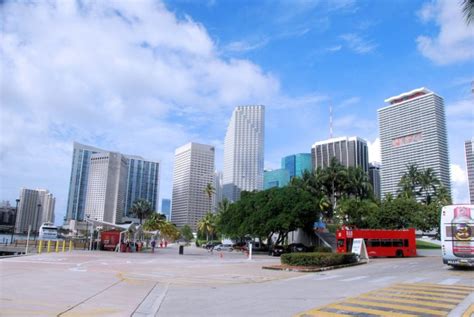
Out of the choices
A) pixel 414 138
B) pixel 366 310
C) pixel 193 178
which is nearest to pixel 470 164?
pixel 366 310

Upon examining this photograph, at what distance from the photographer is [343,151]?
475ft

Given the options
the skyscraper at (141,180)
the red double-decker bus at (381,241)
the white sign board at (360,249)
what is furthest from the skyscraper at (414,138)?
the white sign board at (360,249)

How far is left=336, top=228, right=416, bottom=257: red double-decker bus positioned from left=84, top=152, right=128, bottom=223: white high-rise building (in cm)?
13343

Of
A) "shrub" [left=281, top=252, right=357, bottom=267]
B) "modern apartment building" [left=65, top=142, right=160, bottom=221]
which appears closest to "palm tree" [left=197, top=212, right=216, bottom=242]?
"modern apartment building" [left=65, top=142, right=160, bottom=221]

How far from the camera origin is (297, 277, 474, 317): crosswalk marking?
1018 cm

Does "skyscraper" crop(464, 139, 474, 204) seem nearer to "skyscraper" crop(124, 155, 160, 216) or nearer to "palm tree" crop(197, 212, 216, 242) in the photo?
"palm tree" crop(197, 212, 216, 242)

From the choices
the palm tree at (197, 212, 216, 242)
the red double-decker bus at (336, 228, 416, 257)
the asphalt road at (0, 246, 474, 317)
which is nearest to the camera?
the asphalt road at (0, 246, 474, 317)

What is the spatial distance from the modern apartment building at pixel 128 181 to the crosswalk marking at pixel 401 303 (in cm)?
15504

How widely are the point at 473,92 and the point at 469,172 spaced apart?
1994 inches

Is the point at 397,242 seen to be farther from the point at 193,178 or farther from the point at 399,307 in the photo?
the point at 193,178

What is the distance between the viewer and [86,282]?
1612 cm

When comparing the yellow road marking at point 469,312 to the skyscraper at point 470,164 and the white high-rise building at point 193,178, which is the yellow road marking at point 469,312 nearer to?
the skyscraper at point 470,164

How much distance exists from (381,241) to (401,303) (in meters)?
34.0

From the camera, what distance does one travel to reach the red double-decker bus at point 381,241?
41.6 meters
